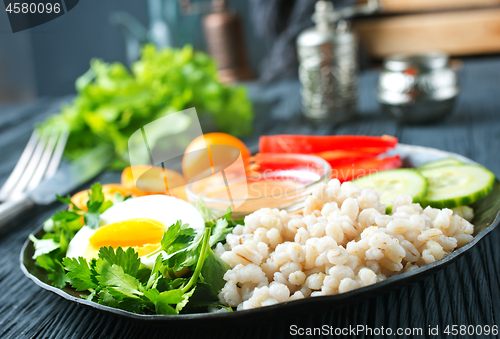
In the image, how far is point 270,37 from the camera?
3.46 m

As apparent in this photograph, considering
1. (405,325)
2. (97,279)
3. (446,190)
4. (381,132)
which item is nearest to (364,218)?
(405,325)

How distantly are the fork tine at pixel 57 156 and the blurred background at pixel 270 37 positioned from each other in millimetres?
1447

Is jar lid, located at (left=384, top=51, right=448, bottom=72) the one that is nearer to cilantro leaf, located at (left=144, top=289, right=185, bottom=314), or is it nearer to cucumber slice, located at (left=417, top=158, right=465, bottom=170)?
cucumber slice, located at (left=417, top=158, right=465, bottom=170)

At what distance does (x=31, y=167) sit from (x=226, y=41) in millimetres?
2460

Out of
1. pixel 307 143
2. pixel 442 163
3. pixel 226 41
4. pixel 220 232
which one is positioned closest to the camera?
pixel 220 232

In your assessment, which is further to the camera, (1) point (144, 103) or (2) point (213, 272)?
(1) point (144, 103)

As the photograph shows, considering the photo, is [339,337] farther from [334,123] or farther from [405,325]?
[334,123]

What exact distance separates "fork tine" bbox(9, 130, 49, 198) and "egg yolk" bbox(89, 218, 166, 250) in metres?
0.69

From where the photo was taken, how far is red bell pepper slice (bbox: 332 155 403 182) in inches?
45.3

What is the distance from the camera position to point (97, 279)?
0.75 metres

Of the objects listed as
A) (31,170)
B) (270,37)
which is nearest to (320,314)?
(31,170)

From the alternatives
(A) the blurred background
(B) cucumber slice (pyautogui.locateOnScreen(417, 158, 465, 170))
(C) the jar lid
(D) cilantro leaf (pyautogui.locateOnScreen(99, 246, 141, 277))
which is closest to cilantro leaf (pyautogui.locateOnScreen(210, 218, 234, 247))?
(D) cilantro leaf (pyautogui.locateOnScreen(99, 246, 141, 277))

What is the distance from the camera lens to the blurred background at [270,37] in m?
3.22

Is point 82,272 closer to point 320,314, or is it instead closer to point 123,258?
point 123,258
